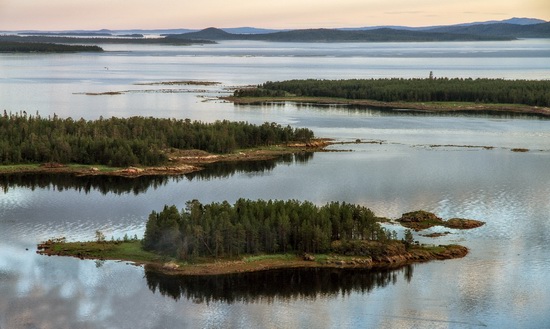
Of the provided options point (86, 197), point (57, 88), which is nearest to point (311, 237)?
point (86, 197)

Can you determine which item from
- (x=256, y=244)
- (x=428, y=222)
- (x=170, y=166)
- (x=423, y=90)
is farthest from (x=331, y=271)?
(x=423, y=90)

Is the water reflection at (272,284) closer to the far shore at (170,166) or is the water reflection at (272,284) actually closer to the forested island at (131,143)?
the far shore at (170,166)

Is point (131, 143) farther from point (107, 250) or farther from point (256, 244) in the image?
point (256, 244)

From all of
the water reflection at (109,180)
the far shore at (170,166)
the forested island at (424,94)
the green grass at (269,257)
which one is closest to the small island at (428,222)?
the green grass at (269,257)

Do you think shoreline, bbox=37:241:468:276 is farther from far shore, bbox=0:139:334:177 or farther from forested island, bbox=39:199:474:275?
far shore, bbox=0:139:334:177

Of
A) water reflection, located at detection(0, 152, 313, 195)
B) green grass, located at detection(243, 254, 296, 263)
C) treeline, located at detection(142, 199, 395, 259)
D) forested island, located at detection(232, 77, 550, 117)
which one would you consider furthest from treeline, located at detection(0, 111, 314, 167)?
forested island, located at detection(232, 77, 550, 117)

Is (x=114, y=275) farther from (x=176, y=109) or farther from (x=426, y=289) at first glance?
(x=176, y=109)
